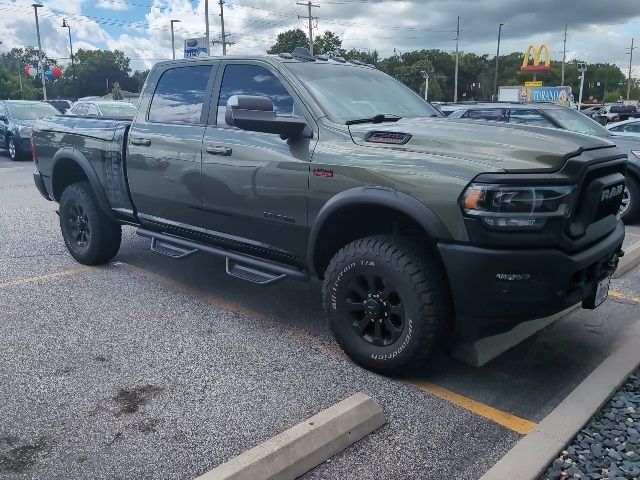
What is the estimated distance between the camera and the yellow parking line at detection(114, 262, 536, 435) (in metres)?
3.15

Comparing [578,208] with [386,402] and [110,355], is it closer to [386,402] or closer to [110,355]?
[386,402]

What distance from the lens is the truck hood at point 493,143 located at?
3.07 metres

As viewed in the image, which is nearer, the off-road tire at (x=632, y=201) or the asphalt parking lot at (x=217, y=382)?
the asphalt parking lot at (x=217, y=382)

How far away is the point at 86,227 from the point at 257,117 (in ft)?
10.1

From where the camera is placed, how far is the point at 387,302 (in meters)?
3.48

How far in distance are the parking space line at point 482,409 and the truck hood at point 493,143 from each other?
51.8 inches

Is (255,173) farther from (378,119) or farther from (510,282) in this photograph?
(510,282)

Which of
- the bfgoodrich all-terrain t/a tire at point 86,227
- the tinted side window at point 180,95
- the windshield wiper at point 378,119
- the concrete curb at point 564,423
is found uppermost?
the tinted side window at point 180,95

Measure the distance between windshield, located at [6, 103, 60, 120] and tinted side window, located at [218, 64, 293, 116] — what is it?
14.2 meters

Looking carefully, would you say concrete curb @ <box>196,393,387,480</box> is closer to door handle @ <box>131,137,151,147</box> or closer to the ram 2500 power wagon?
the ram 2500 power wagon

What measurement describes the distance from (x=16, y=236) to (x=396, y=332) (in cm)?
576

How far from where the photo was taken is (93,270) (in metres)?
5.88

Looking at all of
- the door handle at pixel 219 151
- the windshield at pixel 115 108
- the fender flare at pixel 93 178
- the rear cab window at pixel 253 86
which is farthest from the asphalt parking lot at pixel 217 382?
the windshield at pixel 115 108

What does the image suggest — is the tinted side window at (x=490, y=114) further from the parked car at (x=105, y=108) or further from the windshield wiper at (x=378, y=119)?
the parked car at (x=105, y=108)
